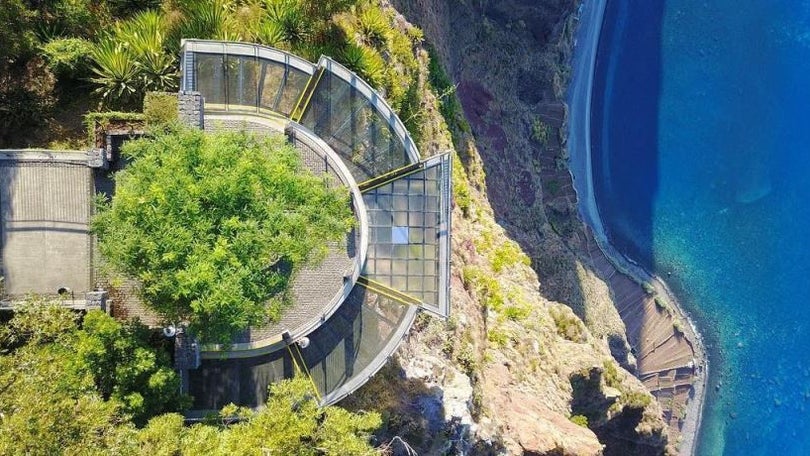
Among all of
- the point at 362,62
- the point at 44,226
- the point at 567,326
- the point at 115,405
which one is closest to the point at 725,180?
the point at 567,326

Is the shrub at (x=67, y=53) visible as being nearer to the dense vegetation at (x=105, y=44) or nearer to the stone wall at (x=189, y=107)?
the dense vegetation at (x=105, y=44)

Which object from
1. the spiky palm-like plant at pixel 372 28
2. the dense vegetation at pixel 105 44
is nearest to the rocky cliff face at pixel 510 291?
the spiky palm-like plant at pixel 372 28

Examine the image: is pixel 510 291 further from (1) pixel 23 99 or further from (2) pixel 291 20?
(1) pixel 23 99

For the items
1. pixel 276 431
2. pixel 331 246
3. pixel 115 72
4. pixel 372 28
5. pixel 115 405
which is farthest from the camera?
pixel 372 28

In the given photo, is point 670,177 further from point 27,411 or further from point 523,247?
point 27,411

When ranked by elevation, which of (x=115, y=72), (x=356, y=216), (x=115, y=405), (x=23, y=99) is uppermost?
(x=115, y=72)

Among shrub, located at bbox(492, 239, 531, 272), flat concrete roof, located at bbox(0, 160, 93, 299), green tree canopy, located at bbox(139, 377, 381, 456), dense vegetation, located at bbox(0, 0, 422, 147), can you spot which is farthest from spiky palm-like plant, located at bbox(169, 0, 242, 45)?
shrub, located at bbox(492, 239, 531, 272)

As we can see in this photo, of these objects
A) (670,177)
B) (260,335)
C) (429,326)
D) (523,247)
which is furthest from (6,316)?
(670,177)
